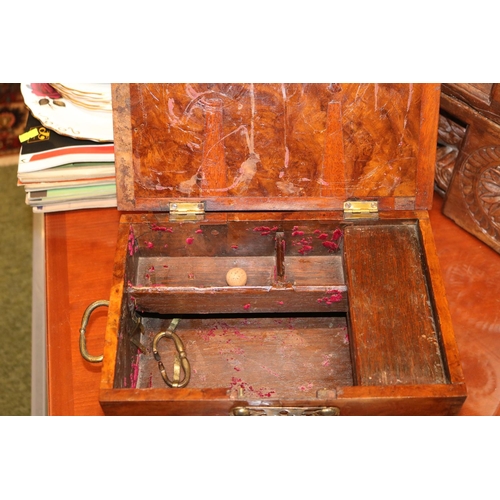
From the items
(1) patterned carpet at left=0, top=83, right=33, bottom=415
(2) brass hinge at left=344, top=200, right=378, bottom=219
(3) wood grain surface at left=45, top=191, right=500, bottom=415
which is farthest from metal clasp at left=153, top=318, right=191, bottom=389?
(1) patterned carpet at left=0, top=83, right=33, bottom=415

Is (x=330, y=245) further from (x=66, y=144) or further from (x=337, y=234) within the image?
(x=66, y=144)

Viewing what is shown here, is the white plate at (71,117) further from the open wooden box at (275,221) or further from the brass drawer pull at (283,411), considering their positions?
the brass drawer pull at (283,411)

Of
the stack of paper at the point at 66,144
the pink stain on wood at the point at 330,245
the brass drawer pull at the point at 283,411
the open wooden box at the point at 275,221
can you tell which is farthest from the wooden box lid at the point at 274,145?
the brass drawer pull at the point at 283,411

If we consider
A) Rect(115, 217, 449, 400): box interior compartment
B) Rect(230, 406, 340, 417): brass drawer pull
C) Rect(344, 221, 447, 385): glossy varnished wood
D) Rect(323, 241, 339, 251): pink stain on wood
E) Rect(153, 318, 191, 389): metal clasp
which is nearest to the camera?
Rect(230, 406, 340, 417): brass drawer pull

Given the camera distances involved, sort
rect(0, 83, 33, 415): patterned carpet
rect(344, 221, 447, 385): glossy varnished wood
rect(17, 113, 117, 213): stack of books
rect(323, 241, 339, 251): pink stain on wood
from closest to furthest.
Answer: rect(344, 221, 447, 385): glossy varnished wood < rect(323, 241, 339, 251): pink stain on wood < rect(17, 113, 117, 213): stack of books < rect(0, 83, 33, 415): patterned carpet

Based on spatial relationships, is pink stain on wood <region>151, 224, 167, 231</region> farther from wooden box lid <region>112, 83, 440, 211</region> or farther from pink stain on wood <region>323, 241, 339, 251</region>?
pink stain on wood <region>323, 241, 339, 251</region>
